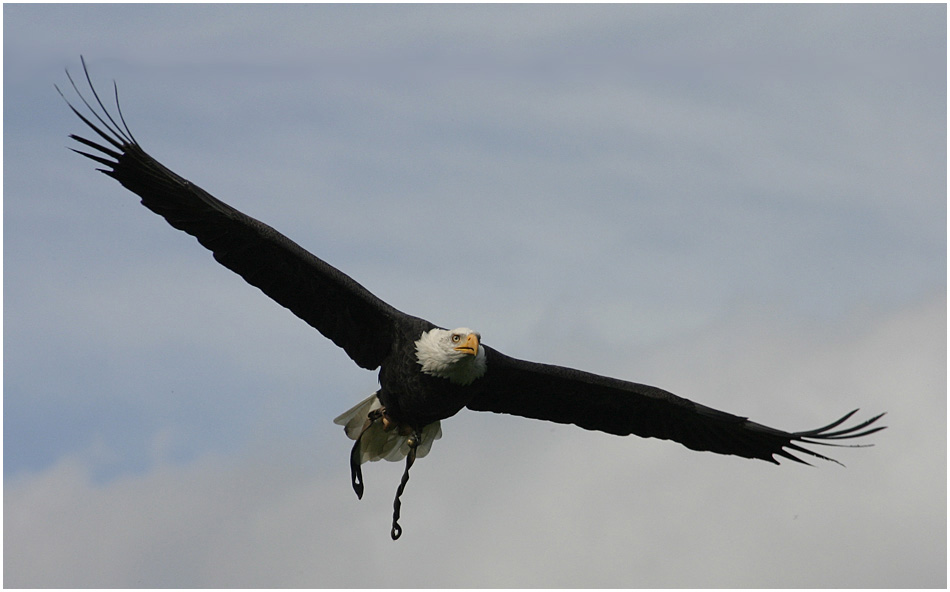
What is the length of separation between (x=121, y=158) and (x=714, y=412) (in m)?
5.56

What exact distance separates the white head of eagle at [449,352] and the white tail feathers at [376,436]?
1.21 meters

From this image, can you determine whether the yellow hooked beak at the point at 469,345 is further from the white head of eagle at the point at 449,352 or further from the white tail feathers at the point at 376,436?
the white tail feathers at the point at 376,436

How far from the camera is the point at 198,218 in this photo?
12.2 metres

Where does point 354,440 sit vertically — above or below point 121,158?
below

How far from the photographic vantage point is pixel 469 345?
482 inches

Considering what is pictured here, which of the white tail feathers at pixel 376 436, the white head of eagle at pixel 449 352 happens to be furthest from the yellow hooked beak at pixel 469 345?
the white tail feathers at pixel 376 436

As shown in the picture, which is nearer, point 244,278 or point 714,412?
point 244,278

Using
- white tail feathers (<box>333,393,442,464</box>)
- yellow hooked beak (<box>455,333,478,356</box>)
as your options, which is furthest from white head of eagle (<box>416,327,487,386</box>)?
white tail feathers (<box>333,393,442,464</box>)

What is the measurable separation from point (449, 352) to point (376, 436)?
1.72m

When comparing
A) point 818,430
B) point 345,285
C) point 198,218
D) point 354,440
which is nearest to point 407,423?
point 354,440

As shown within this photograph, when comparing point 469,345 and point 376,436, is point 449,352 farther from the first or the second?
point 376,436

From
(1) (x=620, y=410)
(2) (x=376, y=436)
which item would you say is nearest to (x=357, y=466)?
(2) (x=376, y=436)

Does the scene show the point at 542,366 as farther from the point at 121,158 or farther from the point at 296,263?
the point at 121,158

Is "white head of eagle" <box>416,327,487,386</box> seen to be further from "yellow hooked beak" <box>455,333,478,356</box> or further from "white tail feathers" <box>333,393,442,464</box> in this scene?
"white tail feathers" <box>333,393,442,464</box>
